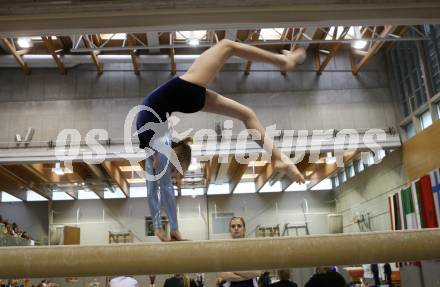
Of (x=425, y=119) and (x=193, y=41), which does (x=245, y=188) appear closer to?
(x=425, y=119)

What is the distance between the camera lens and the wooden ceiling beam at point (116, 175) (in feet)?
46.6

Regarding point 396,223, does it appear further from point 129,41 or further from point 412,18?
point 129,41

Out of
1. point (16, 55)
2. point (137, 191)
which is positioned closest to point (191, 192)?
point (137, 191)

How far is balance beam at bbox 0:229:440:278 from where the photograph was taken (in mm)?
2848

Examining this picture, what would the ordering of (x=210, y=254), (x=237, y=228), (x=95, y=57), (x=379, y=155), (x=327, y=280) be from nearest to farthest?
(x=210, y=254), (x=237, y=228), (x=327, y=280), (x=95, y=57), (x=379, y=155)

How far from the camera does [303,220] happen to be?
19.5 meters

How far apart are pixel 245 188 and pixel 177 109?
671 inches

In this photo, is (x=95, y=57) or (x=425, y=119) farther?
(x=425, y=119)

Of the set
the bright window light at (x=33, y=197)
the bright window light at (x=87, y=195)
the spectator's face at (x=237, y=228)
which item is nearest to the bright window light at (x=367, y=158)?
the bright window light at (x=87, y=195)

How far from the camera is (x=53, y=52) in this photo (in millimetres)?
11930

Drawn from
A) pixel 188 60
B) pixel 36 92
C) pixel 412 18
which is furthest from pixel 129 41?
pixel 412 18

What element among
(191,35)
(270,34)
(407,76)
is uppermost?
(270,34)

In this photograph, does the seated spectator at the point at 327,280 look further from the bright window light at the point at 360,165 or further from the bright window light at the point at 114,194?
the bright window light at the point at 114,194

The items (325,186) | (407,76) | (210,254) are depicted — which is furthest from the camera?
(325,186)
